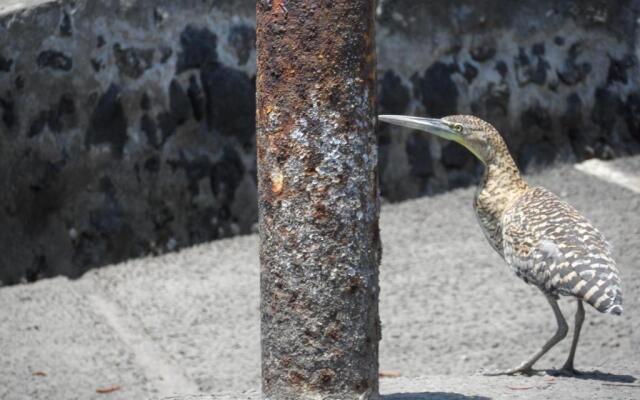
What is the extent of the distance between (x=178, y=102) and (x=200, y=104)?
17cm

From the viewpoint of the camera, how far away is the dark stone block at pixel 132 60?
8781mm

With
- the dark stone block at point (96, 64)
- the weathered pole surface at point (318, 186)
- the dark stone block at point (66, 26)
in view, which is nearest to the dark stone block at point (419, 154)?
the dark stone block at point (96, 64)

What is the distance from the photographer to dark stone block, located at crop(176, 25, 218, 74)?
9047 millimetres

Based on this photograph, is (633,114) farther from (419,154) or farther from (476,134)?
(476,134)

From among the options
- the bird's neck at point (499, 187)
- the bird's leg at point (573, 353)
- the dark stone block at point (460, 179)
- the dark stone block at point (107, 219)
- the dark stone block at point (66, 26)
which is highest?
the dark stone block at point (66, 26)

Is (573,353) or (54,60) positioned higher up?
(54,60)

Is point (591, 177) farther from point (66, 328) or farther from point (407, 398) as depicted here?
point (407, 398)

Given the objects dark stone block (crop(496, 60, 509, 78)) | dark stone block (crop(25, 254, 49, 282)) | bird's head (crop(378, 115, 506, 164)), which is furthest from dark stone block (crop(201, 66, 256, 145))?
bird's head (crop(378, 115, 506, 164))

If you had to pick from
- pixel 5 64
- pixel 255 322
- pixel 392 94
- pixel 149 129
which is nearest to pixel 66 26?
pixel 5 64

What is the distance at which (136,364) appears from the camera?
7352mm

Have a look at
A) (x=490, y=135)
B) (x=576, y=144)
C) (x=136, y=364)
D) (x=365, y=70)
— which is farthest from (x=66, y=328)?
(x=576, y=144)

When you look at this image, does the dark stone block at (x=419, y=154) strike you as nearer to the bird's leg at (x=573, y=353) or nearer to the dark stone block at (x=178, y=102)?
the dark stone block at (x=178, y=102)

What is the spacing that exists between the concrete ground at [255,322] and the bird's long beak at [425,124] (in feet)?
4.39

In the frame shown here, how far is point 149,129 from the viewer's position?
353 inches
